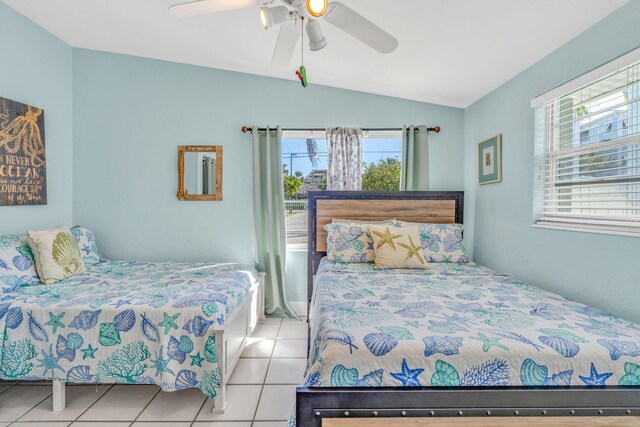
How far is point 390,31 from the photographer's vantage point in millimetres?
2391

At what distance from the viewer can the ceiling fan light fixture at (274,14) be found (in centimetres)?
157

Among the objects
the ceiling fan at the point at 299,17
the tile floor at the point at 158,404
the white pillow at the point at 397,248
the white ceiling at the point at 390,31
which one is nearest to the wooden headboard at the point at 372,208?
the white pillow at the point at 397,248

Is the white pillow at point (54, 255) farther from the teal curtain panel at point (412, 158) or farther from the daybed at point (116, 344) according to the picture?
the teal curtain panel at point (412, 158)

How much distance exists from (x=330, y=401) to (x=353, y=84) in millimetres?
2996

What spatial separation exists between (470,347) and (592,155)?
5.27 ft

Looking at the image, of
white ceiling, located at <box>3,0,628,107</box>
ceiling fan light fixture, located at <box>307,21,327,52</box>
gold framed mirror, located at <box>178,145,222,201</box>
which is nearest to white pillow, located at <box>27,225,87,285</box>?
gold framed mirror, located at <box>178,145,222,201</box>

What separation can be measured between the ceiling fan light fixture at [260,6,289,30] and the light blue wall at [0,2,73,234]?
2.55 metres

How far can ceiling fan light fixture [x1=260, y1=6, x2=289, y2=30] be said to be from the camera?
1.57m

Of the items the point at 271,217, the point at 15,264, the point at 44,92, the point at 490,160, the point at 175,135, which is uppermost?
the point at 44,92

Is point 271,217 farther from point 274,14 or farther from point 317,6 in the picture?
point 317,6

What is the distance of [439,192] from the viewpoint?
350 centimetres

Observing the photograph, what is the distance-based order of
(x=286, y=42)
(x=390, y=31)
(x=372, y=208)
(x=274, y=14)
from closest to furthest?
(x=274, y=14)
(x=286, y=42)
(x=390, y=31)
(x=372, y=208)

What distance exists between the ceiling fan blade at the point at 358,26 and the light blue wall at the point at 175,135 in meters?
1.86

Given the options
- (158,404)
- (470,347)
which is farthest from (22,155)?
(470,347)
